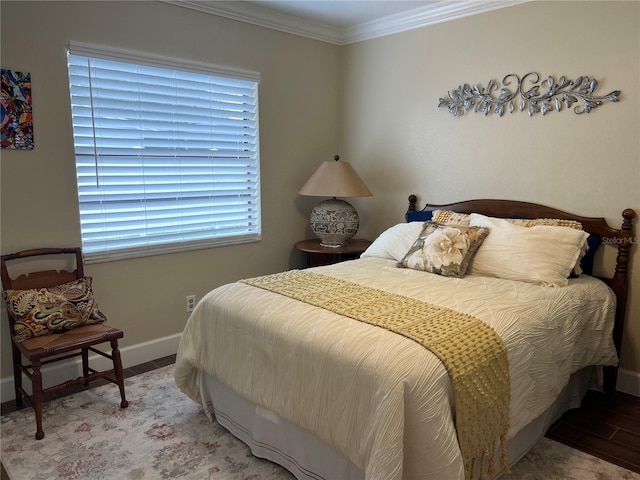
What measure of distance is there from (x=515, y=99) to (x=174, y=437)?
290 cm

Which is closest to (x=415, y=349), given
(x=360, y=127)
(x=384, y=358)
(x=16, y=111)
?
(x=384, y=358)

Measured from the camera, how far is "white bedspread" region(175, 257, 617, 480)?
1.55 m

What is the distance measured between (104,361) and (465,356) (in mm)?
2389

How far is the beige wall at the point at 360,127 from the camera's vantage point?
264 cm

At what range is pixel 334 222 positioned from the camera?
3.71 meters

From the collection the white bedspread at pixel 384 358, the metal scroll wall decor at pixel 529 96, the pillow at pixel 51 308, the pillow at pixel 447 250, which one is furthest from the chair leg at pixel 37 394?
the metal scroll wall decor at pixel 529 96

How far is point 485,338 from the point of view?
1.83 metres

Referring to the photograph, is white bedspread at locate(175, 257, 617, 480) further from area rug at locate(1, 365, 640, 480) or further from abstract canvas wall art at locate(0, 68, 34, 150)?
abstract canvas wall art at locate(0, 68, 34, 150)

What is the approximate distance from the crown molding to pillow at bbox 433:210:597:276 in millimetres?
1400

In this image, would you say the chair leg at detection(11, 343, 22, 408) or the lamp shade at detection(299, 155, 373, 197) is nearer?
the chair leg at detection(11, 343, 22, 408)

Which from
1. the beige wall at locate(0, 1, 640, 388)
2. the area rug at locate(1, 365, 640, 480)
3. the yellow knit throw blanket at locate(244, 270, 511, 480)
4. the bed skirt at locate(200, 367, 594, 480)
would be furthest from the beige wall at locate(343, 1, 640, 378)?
the yellow knit throw blanket at locate(244, 270, 511, 480)

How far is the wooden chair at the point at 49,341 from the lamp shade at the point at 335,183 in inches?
67.5

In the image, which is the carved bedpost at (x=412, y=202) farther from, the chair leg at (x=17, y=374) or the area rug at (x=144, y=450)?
the chair leg at (x=17, y=374)

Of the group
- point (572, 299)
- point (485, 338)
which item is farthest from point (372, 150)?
A: point (485, 338)
